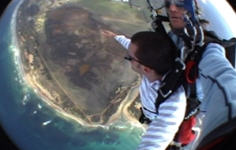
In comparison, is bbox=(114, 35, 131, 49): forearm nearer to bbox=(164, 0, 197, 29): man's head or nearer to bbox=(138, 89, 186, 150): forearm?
bbox=(164, 0, 197, 29): man's head

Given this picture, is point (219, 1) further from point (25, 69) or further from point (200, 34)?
point (25, 69)

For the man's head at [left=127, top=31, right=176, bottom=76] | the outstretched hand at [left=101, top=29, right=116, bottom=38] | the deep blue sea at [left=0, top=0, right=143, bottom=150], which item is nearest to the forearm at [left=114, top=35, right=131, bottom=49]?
the outstretched hand at [left=101, top=29, right=116, bottom=38]

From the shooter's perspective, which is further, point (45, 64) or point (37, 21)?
point (37, 21)

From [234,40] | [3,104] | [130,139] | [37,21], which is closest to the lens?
[234,40]

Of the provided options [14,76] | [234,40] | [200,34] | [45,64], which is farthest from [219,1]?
[14,76]

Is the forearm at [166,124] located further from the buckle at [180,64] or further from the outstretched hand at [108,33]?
the outstretched hand at [108,33]

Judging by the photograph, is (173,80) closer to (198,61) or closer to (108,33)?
(198,61)
